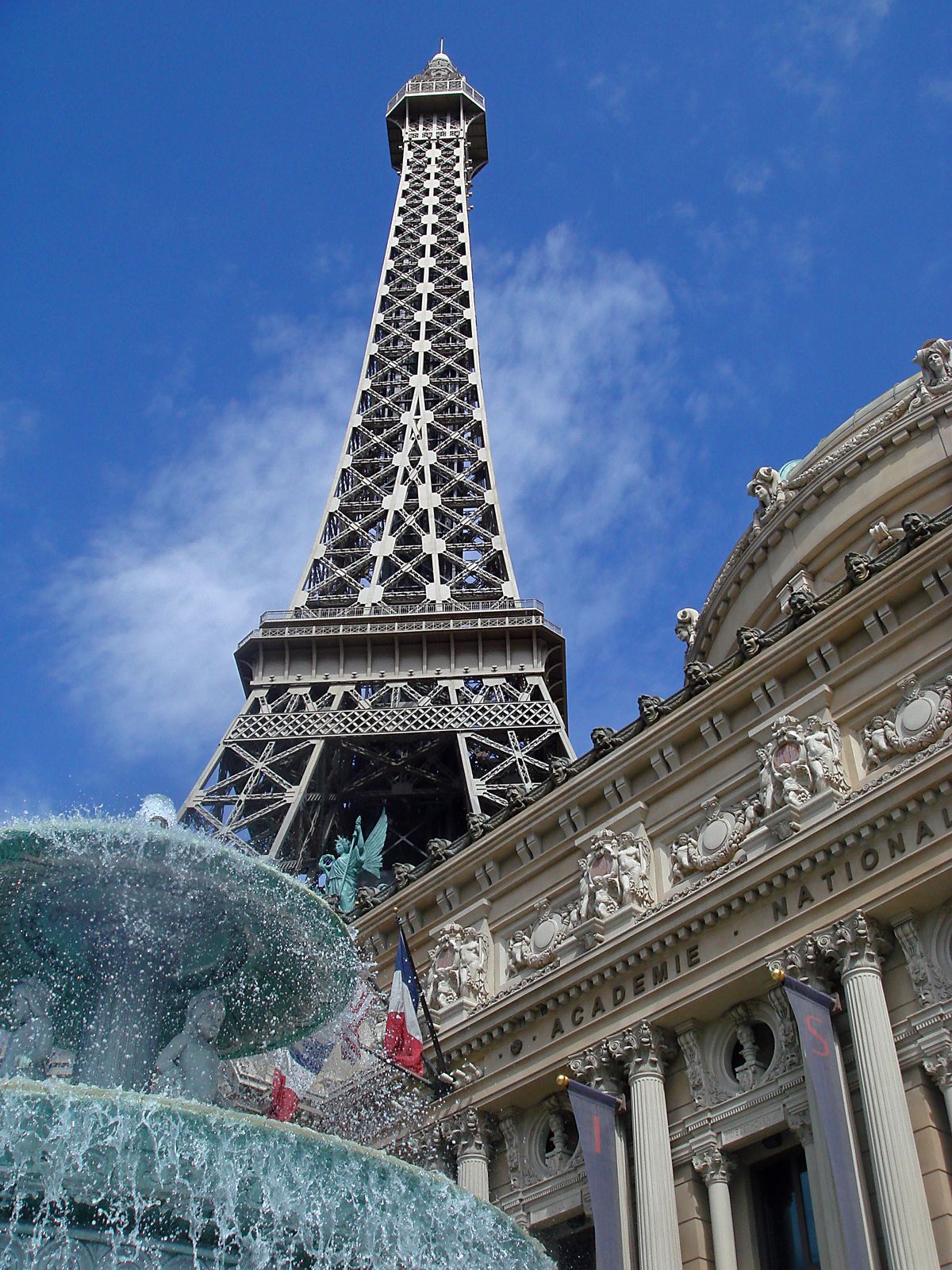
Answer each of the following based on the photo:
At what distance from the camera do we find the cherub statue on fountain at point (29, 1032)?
1341cm

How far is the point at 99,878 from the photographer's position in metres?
14.8

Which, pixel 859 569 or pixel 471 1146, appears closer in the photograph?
pixel 859 569

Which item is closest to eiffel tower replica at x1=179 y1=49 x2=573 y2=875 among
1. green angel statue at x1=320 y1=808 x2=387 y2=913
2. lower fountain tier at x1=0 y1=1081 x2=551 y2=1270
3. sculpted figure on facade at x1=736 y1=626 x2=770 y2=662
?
green angel statue at x1=320 y1=808 x2=387 y2=913

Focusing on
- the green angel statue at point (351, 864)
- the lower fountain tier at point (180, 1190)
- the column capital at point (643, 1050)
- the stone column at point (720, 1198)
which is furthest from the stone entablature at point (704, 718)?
the green angel statue at point (351, 864)

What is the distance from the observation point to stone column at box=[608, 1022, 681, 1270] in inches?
634

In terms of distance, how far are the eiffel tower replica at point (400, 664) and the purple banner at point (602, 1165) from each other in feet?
64.8

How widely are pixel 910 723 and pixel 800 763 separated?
4.82ft

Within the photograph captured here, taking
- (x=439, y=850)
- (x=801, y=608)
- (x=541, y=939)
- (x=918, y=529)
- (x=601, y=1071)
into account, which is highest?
(x=918, y=529)

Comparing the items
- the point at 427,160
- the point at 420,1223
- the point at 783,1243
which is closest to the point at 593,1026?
the point at 783,1243

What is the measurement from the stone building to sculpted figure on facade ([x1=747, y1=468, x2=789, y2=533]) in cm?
449

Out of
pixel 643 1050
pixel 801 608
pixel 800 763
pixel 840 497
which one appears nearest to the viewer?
pixel 643 1050

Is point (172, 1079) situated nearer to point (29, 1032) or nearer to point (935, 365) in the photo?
point (29, 1032)

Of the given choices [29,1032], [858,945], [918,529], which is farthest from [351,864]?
[29,1032]

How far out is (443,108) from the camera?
290ft
